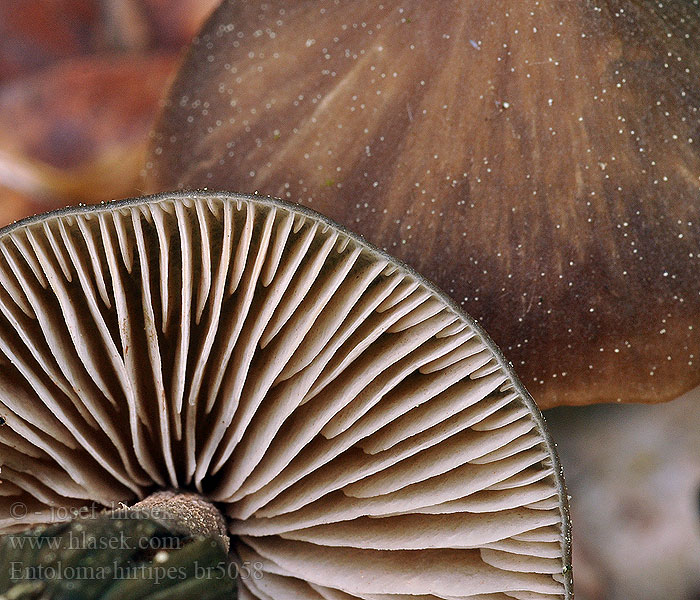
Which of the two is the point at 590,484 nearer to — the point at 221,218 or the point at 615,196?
the point at 615,196

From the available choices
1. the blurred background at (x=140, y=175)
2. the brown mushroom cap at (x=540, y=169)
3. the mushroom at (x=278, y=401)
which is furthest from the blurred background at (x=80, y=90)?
the mushroom at (x=278, y=401)

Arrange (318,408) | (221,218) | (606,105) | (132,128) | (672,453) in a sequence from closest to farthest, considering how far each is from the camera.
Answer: (221,218), (318,408), (606,105), (672,453), (132,128)

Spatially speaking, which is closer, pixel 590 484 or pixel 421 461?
pixel 421 461

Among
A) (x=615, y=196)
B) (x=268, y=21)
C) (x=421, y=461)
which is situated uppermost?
(x=268, y=21)

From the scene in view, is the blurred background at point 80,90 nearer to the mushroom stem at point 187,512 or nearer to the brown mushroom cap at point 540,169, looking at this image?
the brown mushroom cap at point 540,169

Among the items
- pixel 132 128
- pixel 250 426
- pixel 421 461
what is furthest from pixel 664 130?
pixel 132 128

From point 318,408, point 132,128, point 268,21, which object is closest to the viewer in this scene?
point 318,408

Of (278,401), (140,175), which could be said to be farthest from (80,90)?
(278,401)
